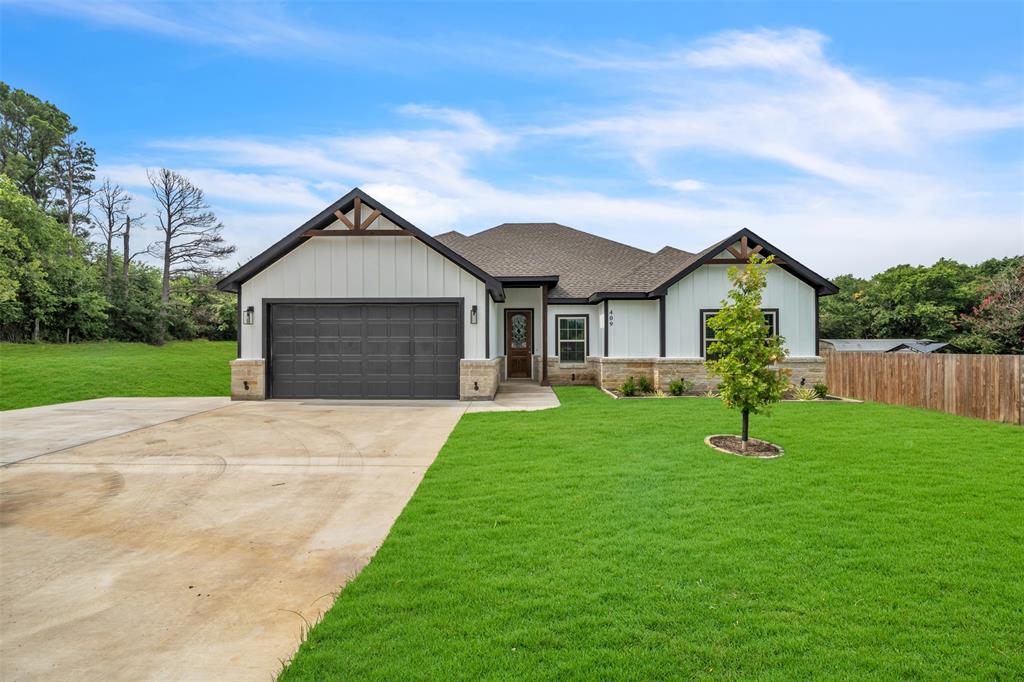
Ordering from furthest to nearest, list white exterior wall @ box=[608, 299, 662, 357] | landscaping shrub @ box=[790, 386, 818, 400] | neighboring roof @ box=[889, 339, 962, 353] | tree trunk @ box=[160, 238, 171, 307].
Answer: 1. tree trunk @ box=[160, 238, 171, 307]
2. neighboring roof @ box=[889, 339, 962, 353]
3. white exterior wall @ box=[608, 299, 662, 357]
4. landscaping shrub @ box=[790, 386, 818, 400]

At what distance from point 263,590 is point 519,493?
2.65m

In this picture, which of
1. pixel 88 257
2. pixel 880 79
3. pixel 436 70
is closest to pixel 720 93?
pixel 880 79

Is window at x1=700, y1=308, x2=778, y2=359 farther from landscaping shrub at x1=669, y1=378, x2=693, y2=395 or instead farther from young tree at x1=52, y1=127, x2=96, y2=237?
young tree at x1=52, y1=127, x2=96, y2=237

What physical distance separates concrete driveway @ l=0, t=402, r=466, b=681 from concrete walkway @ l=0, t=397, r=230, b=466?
0.71 m

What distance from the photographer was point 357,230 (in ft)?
44.5

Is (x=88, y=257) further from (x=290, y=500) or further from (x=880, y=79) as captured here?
(x=880, y=79)

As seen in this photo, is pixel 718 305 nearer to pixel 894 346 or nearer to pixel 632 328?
pixel 632 328

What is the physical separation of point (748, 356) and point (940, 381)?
24.9 ft

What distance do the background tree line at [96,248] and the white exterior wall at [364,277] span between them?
59.8 ft

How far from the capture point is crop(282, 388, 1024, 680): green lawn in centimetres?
273

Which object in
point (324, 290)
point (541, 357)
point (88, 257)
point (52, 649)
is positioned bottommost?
point (52, 649)

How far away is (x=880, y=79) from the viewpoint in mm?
14422

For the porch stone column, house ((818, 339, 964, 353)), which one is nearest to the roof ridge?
the porch stone column

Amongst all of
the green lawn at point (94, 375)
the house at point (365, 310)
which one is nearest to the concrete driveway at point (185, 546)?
the house at point (365, 310)
